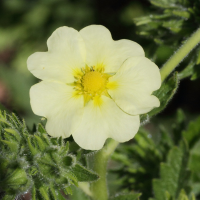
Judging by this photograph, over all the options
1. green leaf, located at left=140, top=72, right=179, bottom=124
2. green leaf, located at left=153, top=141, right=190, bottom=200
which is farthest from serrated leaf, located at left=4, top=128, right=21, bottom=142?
green leaf, located at left=153, top=141, right=190, bottom=200

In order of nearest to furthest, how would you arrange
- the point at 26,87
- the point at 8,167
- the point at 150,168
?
1. the point at 8,167
2. the point at 150,168
3. the point at 26,87

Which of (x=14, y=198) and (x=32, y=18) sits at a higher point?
(x=14, y=198)

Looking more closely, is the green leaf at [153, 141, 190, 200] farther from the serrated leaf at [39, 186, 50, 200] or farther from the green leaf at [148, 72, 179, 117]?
the serrated leaf at [39, 186, 50, 200]

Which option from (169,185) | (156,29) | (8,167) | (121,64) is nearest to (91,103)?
(121,64)

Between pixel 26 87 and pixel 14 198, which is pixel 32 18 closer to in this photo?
pixel 26 87

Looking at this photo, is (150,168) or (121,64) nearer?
(121,64)

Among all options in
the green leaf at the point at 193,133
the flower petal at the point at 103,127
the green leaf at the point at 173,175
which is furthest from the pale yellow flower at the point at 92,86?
the green leaf at the point at 193,133

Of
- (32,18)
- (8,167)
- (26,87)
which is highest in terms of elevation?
(8,167)
